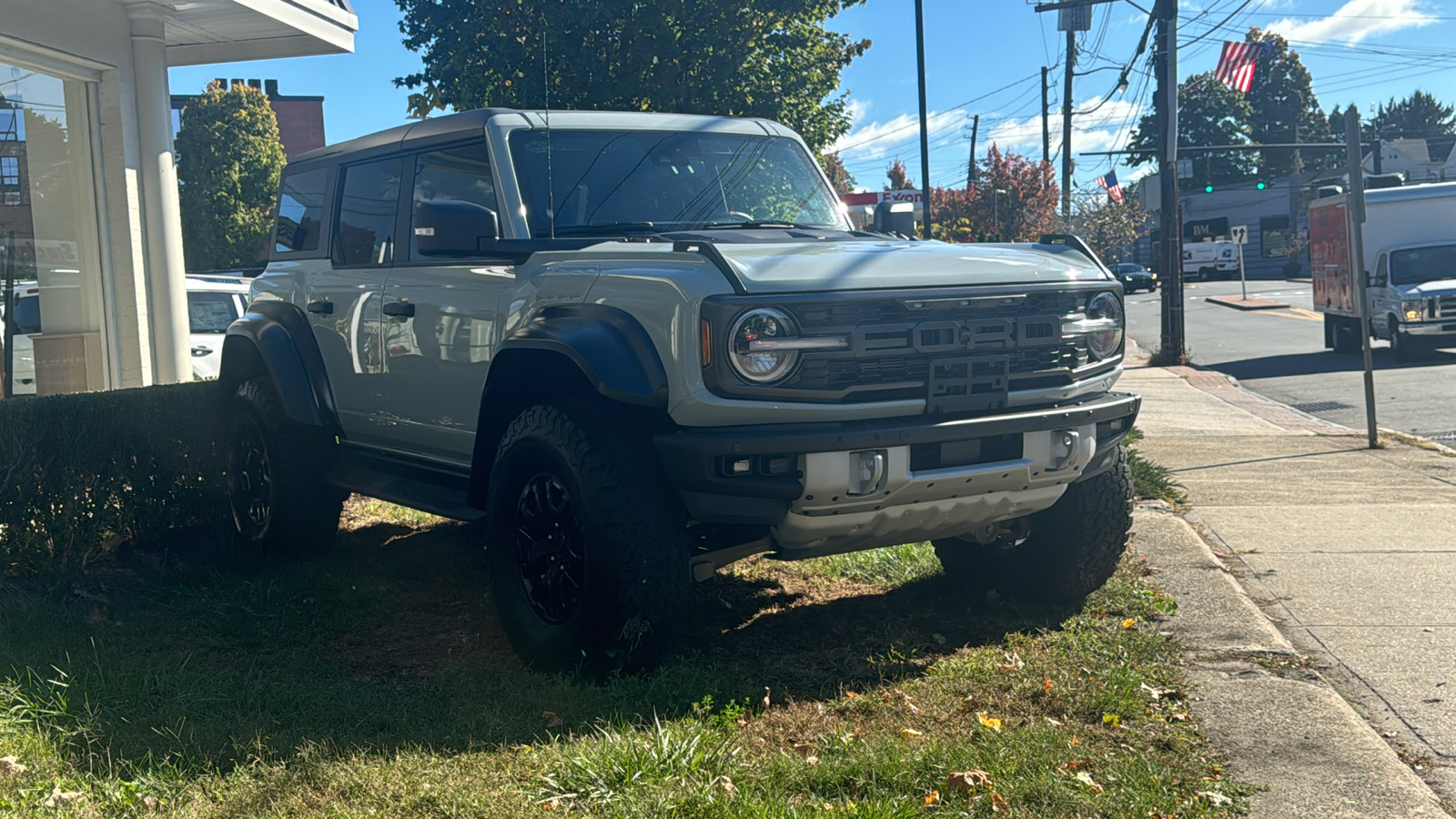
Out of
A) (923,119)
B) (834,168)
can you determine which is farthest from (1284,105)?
(923,119)

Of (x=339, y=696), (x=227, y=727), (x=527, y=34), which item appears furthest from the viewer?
(x=527, y=34)

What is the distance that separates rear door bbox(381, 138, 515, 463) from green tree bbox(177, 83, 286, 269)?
A: 45.3 m

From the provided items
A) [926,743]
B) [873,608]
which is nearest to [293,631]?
[873,608]

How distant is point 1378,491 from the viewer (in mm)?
8555

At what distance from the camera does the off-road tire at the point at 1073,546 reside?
525 centimetres

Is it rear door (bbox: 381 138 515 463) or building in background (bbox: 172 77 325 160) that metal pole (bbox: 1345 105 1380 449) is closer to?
rear door (bbox: 381 138 515 463)

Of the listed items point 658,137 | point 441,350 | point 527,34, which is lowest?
point 441,350

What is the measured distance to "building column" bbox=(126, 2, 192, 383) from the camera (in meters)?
10.4

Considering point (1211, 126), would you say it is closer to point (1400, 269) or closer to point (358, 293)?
point (1400, 269)

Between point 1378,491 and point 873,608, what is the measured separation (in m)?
4.55

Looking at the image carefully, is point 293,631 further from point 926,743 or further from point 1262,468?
point 1262,468

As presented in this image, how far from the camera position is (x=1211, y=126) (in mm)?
94562

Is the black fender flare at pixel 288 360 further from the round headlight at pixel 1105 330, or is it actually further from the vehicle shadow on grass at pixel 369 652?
the round headlight at pixel 1105 330

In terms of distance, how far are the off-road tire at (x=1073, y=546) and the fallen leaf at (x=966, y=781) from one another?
5.92ft
